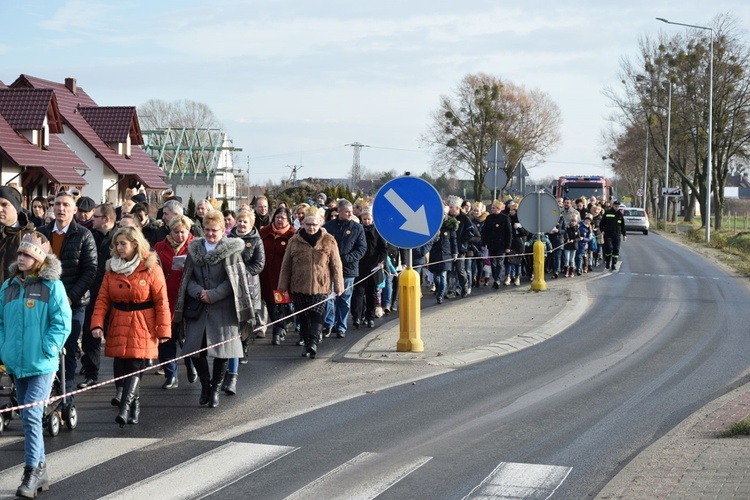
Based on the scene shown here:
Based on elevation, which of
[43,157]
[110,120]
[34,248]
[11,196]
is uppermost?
[110,120]

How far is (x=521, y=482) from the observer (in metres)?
7.13

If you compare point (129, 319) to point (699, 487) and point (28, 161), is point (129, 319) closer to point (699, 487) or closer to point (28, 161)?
point (699, 487)

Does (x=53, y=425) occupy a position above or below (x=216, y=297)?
below

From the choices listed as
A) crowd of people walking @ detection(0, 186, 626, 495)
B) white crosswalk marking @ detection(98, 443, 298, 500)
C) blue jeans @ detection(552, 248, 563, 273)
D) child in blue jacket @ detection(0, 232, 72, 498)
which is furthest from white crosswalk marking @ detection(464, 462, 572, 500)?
blue jeans @ detection(552, 248, 563, 273)

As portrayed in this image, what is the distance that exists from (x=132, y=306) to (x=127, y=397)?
0.75 meters

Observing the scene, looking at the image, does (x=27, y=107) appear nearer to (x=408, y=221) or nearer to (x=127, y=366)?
(x=408, y=221)

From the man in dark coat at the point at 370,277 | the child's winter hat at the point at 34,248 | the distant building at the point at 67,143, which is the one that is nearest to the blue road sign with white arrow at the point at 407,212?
the man in dark coat at the point at 370,277

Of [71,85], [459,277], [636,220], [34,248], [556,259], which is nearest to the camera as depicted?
[34,248]

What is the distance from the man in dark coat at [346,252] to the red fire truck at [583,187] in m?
37.1

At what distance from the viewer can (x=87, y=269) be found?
10.2 metres

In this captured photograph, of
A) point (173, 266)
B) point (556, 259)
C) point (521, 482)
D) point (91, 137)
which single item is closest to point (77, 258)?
point (173, 266)

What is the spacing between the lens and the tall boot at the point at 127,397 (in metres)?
8.84

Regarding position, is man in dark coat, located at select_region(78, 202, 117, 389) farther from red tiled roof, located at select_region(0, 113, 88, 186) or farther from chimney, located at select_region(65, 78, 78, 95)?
chimney, located at select_region(65, 78, 78, 95)

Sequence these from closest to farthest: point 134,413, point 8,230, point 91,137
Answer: point 134,413
point 8,230
point 91,137
